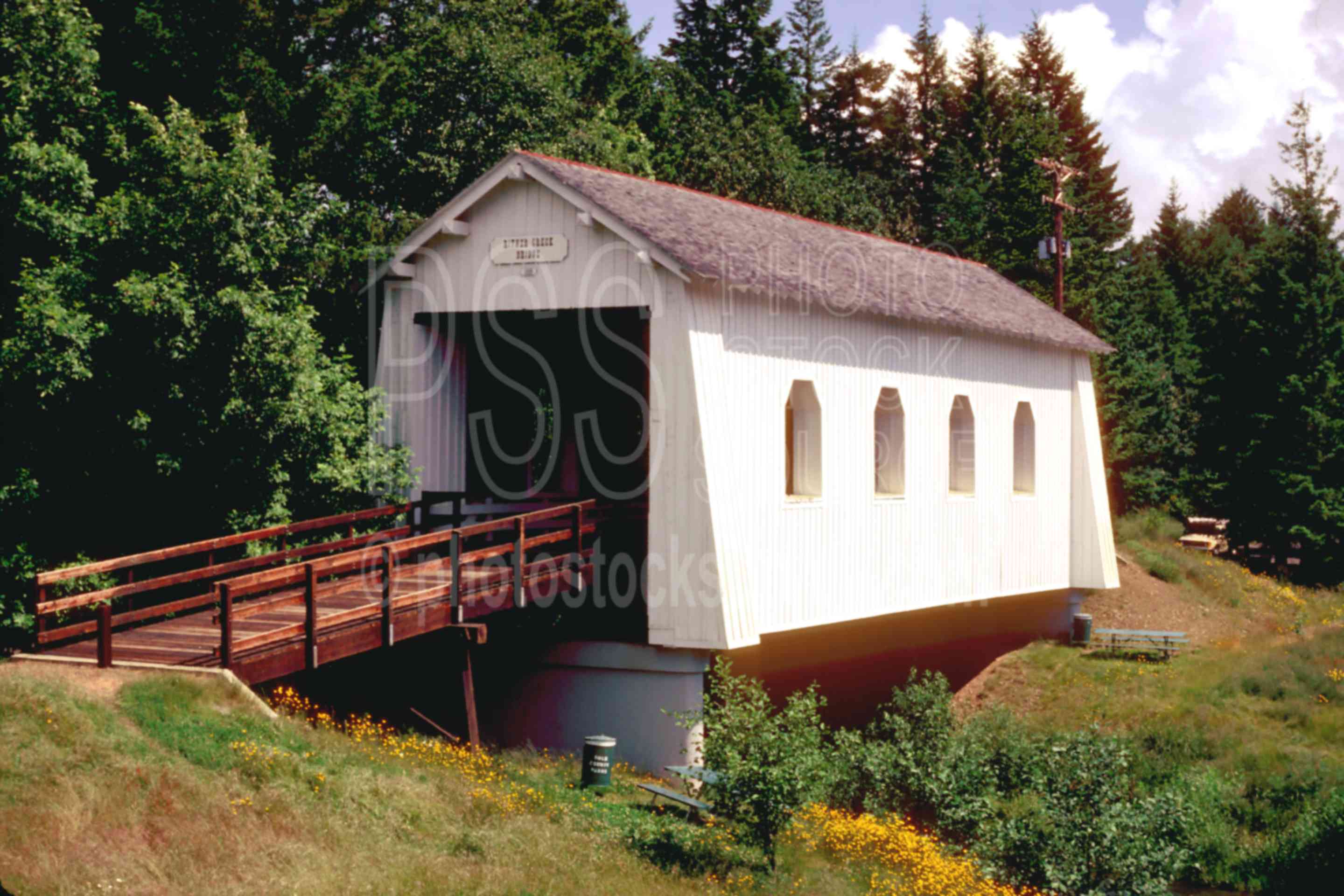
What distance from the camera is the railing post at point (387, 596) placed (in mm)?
15266

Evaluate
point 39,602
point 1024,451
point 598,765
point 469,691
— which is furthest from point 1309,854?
point 39,602

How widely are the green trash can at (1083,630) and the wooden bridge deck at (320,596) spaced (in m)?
12.5

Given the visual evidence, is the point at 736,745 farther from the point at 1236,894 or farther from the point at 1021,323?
the point at 1021,323

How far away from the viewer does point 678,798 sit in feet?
50.1

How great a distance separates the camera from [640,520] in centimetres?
1864

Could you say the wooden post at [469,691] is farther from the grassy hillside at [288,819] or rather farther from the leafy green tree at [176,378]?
the leafy green tree at [176,378]

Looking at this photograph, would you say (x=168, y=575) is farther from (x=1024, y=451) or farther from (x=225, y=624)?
(x=1024, y=451)

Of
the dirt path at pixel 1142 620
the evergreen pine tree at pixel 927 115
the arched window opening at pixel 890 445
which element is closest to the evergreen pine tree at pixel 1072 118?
the evergreen pine tree at pixel 927 115

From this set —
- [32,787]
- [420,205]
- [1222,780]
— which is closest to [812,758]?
[32,787]

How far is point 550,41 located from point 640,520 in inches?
802

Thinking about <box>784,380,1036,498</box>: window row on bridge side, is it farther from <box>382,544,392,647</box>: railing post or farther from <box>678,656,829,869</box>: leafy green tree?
<box>382,544,392,647</box>: railing post

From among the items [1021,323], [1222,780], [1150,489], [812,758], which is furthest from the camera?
[1150,489]

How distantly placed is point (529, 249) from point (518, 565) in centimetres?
453

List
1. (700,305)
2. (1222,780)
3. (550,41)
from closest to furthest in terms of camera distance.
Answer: (700,305)
(1222,780)
(550,41)
